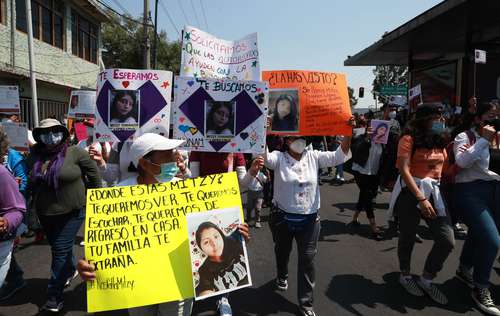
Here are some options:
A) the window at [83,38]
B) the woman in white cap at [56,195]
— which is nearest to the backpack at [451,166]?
the woman in white cap at [56,195]

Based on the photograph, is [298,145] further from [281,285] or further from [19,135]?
[19,135]

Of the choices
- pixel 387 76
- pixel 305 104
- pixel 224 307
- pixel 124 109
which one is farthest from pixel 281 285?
pixel 387 76

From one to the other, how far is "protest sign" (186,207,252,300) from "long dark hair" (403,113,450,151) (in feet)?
7.54

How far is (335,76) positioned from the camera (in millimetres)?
3738

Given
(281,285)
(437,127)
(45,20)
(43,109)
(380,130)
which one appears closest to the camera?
(437,127)

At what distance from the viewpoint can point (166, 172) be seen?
261 cm

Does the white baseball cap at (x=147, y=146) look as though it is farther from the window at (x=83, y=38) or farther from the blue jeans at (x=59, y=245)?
the window at (x=83, y=38)

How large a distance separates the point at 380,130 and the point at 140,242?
4.72m

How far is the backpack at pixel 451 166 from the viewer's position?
398cm

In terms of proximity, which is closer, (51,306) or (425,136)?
(51,306)

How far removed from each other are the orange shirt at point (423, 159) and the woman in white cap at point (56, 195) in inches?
125

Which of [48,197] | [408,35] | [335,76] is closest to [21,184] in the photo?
[48,197]

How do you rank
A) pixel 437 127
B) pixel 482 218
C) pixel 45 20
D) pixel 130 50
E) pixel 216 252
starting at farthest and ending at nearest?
1. pixel 130 50
2. pixel 45 20
3. pixel 437 127
4. pixel 482 218
5. pixel 216 252

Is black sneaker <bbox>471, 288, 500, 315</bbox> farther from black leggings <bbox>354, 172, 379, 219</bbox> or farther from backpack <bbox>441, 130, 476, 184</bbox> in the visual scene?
black leggings <bbox>354, 172, 379, 219</bbox>
